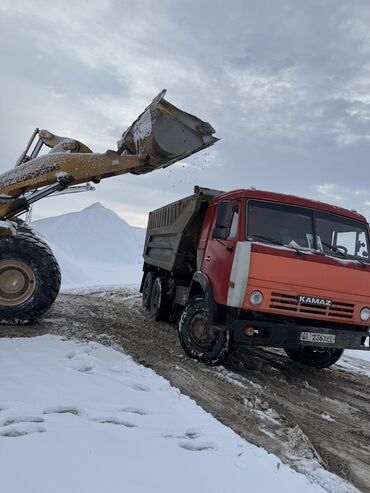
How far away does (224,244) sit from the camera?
6160mm

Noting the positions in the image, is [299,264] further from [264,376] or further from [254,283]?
[264,376]

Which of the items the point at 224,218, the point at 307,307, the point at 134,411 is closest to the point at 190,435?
the point at 134,411

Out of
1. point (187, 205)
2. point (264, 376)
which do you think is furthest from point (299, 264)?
point (187, 205)

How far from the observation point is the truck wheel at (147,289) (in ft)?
37.0

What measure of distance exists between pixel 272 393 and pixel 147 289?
21.4 ft

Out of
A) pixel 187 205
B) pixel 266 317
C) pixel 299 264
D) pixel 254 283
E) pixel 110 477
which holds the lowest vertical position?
pixel 110 477

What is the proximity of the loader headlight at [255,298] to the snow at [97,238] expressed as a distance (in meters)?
22.9

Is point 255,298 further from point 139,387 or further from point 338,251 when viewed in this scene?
point 139,387

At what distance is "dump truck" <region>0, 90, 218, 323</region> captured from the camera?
659 centimetres

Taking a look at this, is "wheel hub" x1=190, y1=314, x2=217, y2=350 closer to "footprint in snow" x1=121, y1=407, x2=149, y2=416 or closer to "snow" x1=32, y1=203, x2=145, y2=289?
"footprint in snow" x1=121, y1=407, x2=149, y2=416

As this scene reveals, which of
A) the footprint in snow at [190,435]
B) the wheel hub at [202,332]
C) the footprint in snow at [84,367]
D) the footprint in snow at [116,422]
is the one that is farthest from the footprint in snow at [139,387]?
the wheel hub at [202,332]

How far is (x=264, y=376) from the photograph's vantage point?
6312 millimetres

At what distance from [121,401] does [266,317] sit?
2.42m

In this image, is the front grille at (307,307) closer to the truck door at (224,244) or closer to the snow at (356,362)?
the truck door at (224,244)
